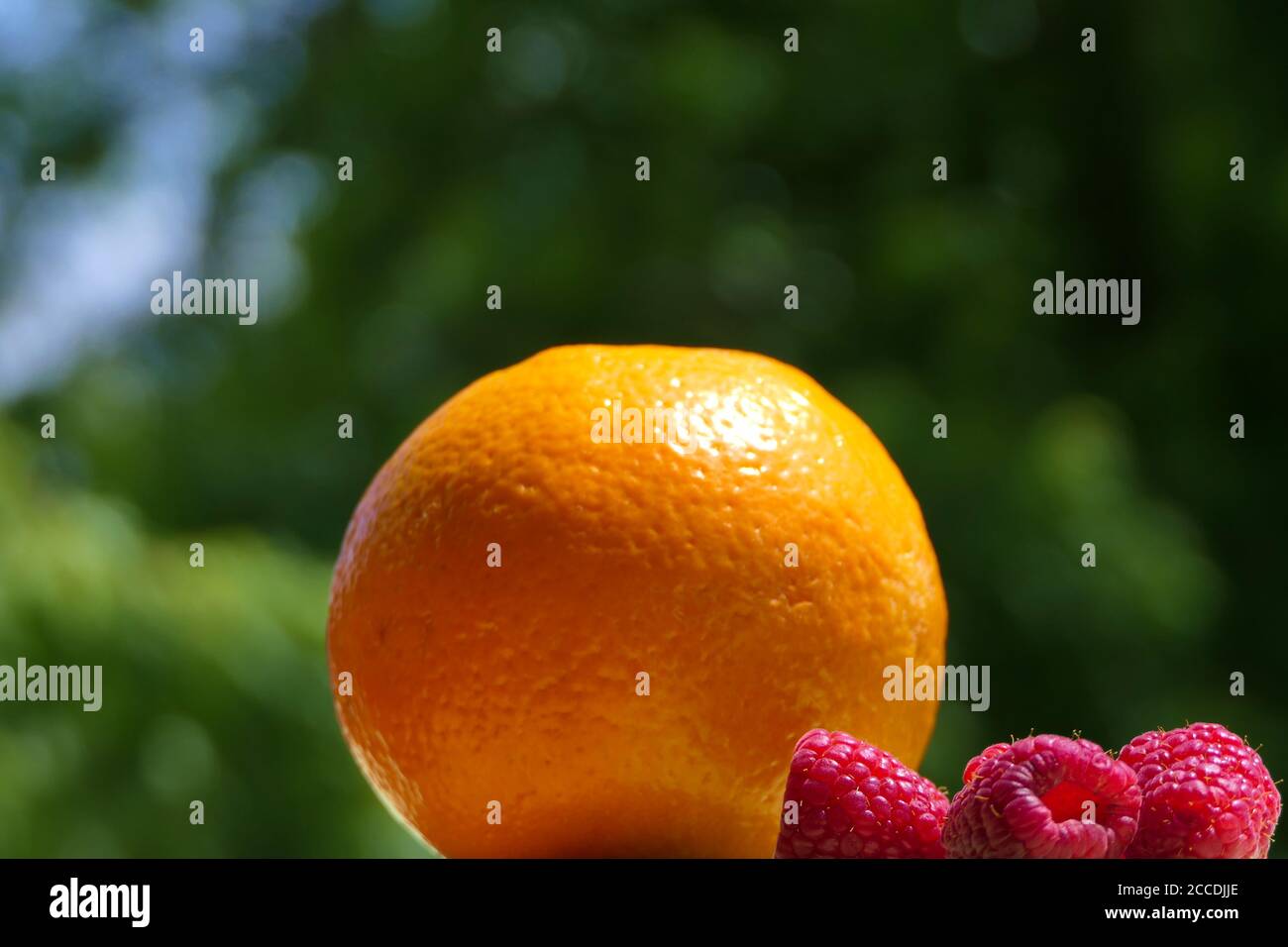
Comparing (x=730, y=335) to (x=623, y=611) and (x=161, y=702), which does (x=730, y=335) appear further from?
(x=623, y=611)

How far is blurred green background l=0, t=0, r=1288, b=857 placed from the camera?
106 inches

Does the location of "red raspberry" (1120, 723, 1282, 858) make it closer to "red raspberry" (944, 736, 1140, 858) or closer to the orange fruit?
"red raspberry" (944, 736, 1140, 858)

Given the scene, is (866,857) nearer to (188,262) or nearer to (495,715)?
(495,715)

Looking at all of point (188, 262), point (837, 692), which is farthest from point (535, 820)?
point (188, 262)

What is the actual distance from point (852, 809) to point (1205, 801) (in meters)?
0.18

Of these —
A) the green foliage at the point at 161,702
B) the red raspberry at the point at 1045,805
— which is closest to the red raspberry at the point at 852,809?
the red raspberry at the point at 1045,805

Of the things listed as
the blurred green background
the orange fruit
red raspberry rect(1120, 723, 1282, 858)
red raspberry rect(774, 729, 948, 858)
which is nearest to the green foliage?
the blurred green background

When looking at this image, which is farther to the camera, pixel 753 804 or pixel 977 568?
pixel 977 568

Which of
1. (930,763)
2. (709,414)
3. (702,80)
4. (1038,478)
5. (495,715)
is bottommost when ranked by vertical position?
(930,763)

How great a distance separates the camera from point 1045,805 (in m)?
0.71

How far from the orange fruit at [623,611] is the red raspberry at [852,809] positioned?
0.06 meters
